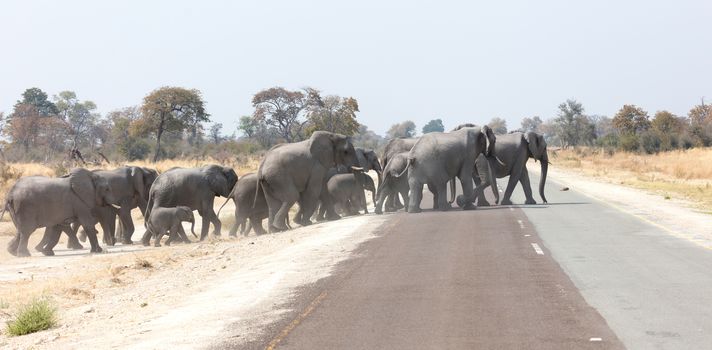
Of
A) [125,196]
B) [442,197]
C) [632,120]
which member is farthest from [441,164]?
[632,120]

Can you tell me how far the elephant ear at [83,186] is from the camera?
2544 cm

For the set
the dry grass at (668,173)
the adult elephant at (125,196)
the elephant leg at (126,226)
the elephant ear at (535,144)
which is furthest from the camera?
the dry grass at (668,173)

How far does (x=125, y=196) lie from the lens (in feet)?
95.2

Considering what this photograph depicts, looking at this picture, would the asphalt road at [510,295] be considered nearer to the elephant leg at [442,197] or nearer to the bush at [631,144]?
the elephant leg at [442,197]

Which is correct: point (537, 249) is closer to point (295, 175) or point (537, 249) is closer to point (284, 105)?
point (295, 175)

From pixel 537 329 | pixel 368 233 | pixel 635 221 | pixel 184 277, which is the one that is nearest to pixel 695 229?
pixel 635 221

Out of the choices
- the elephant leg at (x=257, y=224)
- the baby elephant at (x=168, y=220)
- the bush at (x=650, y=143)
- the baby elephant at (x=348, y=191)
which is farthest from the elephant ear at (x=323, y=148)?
the bush at (x=650, y=143)

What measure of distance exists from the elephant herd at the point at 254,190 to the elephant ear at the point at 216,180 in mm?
28

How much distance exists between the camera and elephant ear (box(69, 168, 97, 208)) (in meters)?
25.4

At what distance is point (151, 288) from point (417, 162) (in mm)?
13621

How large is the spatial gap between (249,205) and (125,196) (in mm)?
4166

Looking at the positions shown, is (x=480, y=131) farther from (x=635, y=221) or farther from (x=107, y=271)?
(x=107, y=271)

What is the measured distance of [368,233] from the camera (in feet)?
73.4

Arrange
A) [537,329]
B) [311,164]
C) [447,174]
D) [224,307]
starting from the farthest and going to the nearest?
[447,174] → [311,164] → [224,307] → [537,329]
